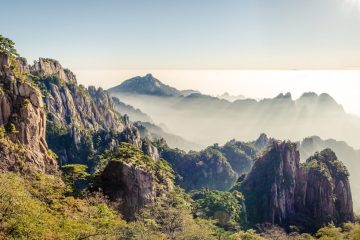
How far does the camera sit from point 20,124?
83.2m

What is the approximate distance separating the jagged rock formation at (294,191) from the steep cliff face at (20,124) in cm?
8794

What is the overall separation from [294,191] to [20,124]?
114m

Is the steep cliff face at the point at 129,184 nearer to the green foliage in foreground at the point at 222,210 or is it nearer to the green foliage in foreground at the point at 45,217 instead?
the green foliage in foreground at the point at 45,217

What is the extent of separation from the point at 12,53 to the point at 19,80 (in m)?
10.0

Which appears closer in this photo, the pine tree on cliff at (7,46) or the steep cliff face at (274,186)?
the pine tree on cliff at (7,46)

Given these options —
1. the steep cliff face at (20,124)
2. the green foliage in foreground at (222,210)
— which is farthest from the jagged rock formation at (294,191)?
the steep cliff face at (20,124)

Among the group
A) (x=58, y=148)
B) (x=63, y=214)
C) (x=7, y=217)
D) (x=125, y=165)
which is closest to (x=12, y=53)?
(x=125, y=165)

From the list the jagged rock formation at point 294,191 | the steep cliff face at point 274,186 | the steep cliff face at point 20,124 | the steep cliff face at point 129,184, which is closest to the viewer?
the steep cliff face at point 20,124

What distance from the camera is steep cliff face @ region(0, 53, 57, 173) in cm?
7819

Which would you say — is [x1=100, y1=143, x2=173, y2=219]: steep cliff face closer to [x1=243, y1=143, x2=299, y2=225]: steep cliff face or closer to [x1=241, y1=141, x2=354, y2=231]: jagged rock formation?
[x1=241, y1=141, x2=354, y2=231]: jagged rock formation

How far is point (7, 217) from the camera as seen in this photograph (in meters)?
45.8

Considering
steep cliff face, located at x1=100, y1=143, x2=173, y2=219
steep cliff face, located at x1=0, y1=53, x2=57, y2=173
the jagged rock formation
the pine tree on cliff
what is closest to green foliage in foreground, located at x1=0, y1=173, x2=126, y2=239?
steep cliff face, located at x1=0, y1=53, x2=57, y2=173

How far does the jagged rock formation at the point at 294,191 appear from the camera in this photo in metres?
146

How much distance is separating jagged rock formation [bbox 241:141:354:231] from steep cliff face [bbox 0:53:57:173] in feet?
289
